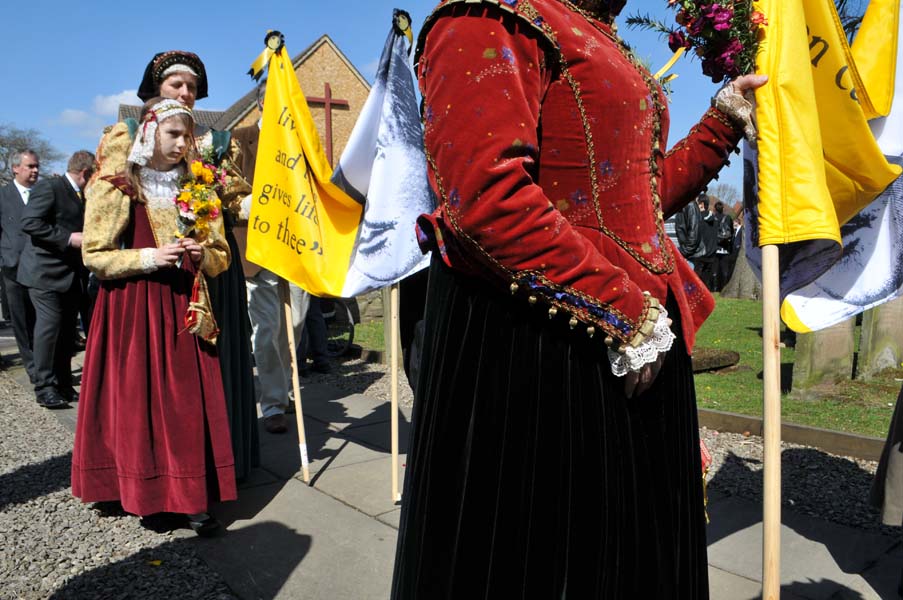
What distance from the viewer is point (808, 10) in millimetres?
2145

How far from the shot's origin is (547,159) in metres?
1.54

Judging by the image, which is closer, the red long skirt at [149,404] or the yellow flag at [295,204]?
the red long skirt at [149,404]

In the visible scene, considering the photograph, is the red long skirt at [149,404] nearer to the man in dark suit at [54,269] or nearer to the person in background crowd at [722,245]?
the man in dark suit at [54,269]

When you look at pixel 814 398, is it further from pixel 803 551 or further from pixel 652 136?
pixel 652 136

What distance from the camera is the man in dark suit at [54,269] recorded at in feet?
23.2

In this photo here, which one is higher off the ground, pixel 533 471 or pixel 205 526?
pixel 533 471

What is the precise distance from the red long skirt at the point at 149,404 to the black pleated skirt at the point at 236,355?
0.34m

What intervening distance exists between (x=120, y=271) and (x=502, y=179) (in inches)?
111

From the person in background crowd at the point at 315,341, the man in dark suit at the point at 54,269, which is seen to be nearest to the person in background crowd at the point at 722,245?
the person in background crowd at the point at 315,341

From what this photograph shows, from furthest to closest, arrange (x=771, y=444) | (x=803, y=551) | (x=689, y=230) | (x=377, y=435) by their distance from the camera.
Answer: (x=689, y=230) < (x=377, y=435) < (x=803, y=551) < (x=771, y=444)

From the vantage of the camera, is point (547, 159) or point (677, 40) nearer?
point (547, 159)

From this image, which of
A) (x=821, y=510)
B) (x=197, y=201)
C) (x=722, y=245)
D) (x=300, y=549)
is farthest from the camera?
(x=722, y=245)

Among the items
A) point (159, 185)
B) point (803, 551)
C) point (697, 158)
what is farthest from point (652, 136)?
point (159, 185)

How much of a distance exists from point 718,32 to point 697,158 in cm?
32
